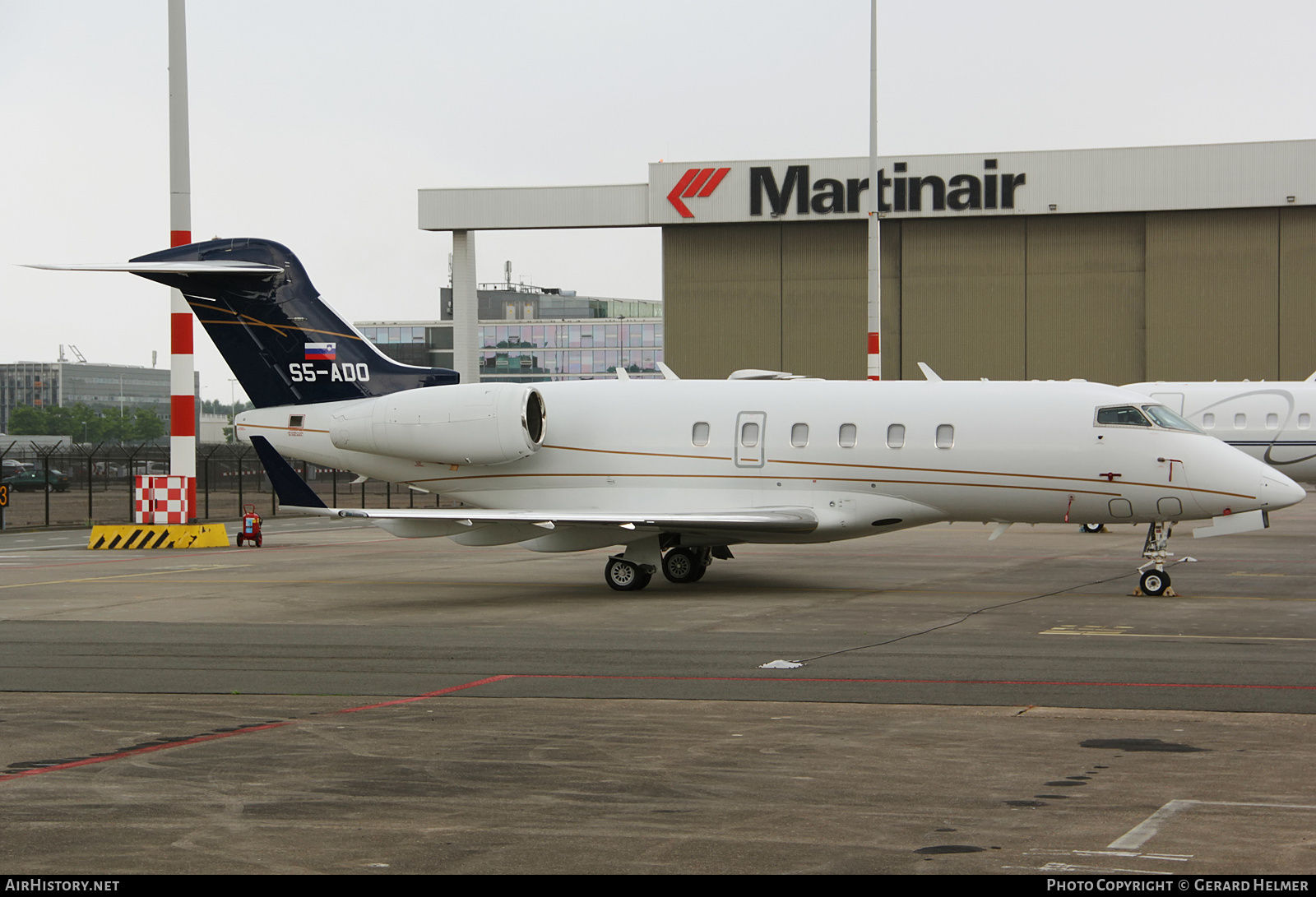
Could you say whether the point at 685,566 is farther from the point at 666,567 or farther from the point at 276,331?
the point at 276,331

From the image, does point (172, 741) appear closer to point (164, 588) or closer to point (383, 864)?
point (383, 864)

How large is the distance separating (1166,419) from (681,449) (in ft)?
23.4

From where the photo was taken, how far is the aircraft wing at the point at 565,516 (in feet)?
59.2

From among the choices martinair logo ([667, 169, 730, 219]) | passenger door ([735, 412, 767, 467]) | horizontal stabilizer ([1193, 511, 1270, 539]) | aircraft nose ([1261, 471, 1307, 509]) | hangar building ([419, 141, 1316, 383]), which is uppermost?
martinair logo ([667, 169, 730, 219])

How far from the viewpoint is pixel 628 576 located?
20016mm

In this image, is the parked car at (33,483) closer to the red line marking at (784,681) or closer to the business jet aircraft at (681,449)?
the business jet aircraft at (681,449)

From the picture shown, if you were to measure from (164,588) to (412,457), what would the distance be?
4516 millimetres

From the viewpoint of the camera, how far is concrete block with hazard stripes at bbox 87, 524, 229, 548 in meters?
30.7

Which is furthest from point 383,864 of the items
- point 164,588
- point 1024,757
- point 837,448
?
point 164,588

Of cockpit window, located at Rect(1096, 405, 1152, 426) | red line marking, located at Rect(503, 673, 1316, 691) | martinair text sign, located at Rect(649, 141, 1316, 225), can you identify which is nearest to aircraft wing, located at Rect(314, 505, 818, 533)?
cockpit window, located at Rect(1096, 405, 1152, 426)

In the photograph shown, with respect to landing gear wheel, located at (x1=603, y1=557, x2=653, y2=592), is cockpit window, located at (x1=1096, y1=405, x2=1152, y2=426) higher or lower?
higher

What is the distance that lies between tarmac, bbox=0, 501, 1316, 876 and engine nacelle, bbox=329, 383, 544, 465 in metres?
2.20

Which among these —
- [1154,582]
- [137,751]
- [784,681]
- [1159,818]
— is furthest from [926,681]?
[1154,582]

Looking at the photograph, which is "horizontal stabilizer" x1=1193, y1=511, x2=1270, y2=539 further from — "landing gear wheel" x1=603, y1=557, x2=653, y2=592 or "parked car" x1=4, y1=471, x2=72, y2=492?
"parked car" x1=4, y1=471, x2=72, y2=492
